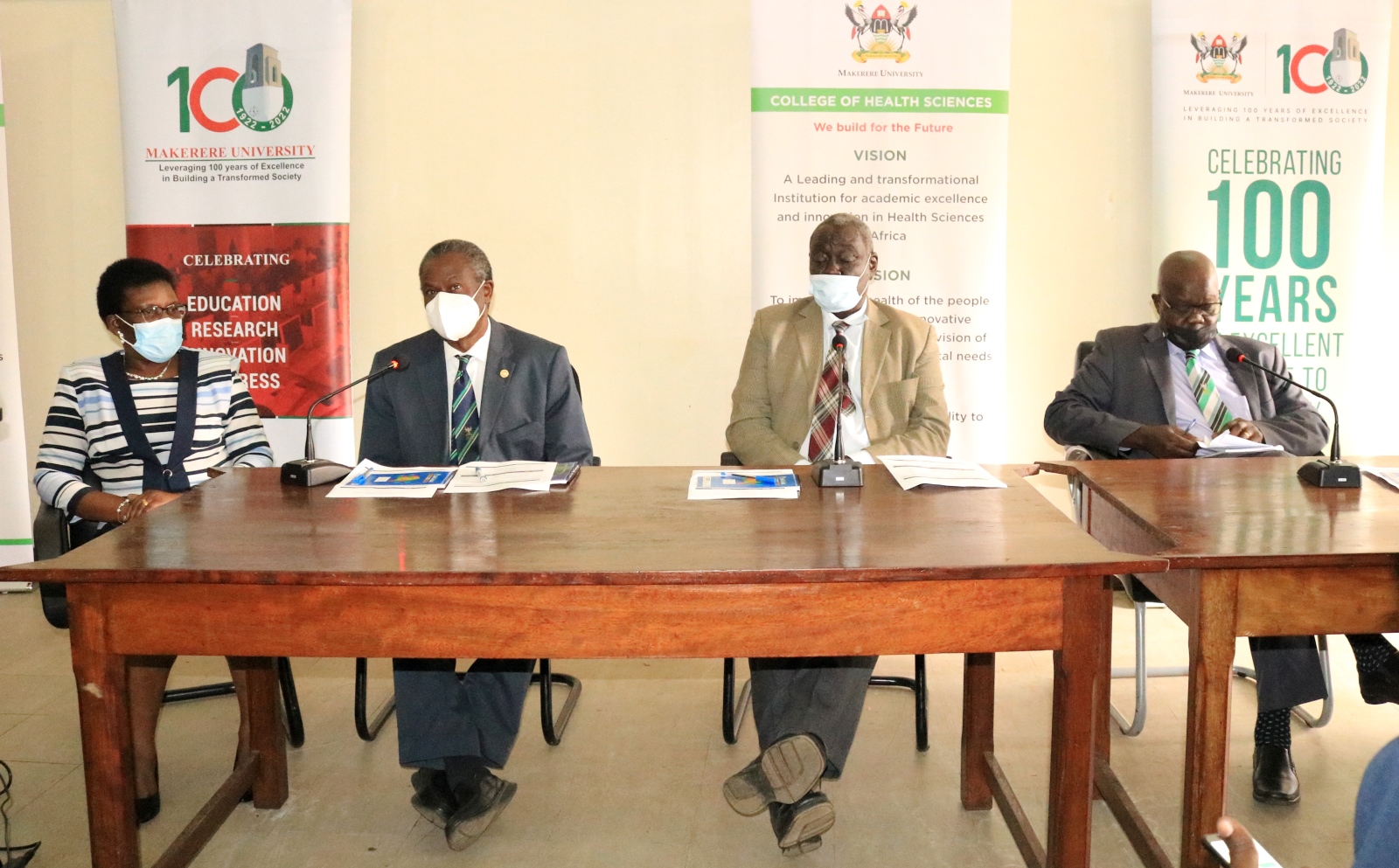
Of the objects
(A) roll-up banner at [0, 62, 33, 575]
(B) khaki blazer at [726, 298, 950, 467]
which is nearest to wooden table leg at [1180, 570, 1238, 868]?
(B) khaki blazer at [726, 298, 950, 467]

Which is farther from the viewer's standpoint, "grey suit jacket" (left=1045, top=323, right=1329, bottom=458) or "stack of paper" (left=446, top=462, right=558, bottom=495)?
"grey suit jacket" (left=1045, top=323, right=1329, bottom=458)

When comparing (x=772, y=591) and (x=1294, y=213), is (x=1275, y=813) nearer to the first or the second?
(x=772, y=591)

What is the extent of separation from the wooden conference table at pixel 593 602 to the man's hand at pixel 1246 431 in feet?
4.65

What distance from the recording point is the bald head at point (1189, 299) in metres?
3.26

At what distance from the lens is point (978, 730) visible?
2.55 metres

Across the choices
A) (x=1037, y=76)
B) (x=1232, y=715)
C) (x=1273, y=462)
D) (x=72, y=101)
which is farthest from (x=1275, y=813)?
(x=72, y=101)

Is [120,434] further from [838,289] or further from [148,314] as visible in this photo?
[838,289]

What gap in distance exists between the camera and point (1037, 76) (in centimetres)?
422

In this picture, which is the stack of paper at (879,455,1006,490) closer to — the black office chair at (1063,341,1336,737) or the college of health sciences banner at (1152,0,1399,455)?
the black office chair at (1063,341,1336,737)

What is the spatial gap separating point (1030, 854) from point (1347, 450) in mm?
2922

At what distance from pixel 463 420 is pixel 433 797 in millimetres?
946

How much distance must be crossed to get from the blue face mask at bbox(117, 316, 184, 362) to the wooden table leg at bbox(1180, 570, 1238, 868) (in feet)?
7.95

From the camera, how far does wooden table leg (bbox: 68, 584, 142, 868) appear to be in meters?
1.81

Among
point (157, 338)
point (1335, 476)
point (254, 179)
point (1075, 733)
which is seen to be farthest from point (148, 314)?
point (1335, 476)
